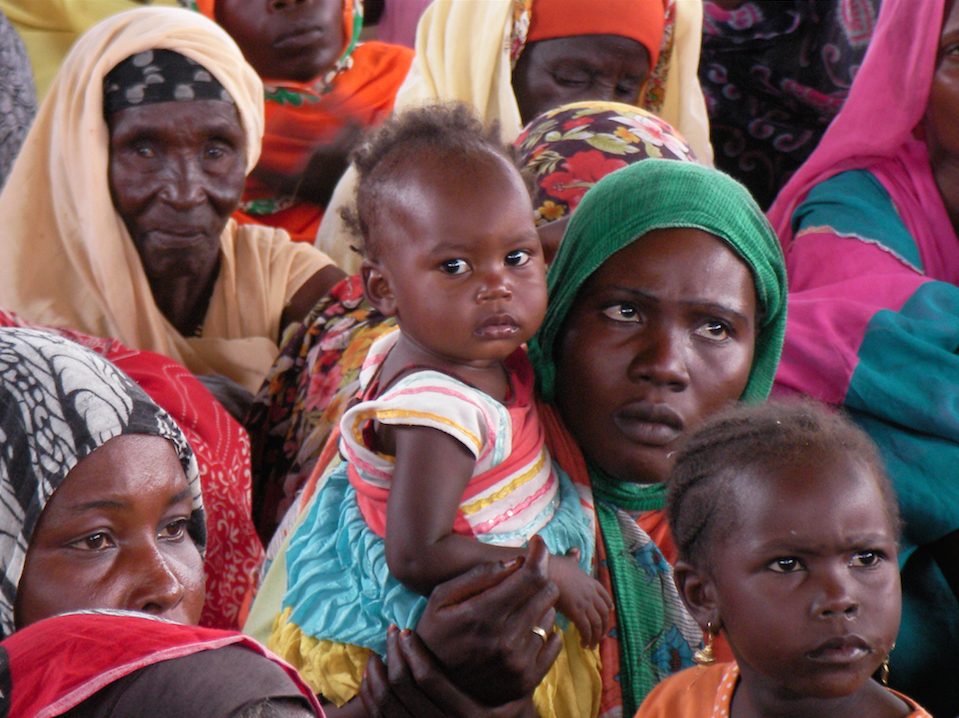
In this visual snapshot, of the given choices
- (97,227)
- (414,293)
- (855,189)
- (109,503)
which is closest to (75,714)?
(109,503)

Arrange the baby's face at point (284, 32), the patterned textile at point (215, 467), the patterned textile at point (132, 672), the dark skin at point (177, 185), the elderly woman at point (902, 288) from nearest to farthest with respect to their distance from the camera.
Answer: the patterned textile at point (132, 672)
the elderly woman at point (902, 288)
the patterned textile at point (215, 467)
the dark skin at point (177, 185)
the baby's face at point (284, 32)

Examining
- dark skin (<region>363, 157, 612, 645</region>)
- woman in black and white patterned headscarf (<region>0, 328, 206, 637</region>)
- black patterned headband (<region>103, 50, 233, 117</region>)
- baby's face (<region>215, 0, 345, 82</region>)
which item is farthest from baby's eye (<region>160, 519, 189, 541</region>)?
baby's face (<region>215, 0, 345, 82</region>)

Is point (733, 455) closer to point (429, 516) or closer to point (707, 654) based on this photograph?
point (707, 654)

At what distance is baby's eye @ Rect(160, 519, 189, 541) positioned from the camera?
1.68 meters

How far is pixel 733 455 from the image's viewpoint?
157 cm

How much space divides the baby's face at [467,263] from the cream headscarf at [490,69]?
1.60m

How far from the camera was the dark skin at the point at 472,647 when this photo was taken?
1.54m

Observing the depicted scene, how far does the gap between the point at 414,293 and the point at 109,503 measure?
586 mm

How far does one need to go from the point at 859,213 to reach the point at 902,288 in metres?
0.35

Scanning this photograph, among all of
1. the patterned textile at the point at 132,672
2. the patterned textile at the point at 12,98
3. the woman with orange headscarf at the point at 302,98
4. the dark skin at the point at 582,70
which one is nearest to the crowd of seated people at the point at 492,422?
the patterned textile at the point at 132,672

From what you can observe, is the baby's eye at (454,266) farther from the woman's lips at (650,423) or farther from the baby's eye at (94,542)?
the baby's eye at (94,542)

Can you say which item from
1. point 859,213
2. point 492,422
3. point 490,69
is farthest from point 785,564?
point 490,69

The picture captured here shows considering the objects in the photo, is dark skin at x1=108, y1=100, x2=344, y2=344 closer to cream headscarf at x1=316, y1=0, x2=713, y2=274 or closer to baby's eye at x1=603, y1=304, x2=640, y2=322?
cream headscarf at x1=316, y1=0, x2=713, y2=274

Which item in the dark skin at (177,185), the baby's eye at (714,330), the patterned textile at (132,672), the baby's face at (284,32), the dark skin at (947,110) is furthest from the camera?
the baby's face at (284,32)
